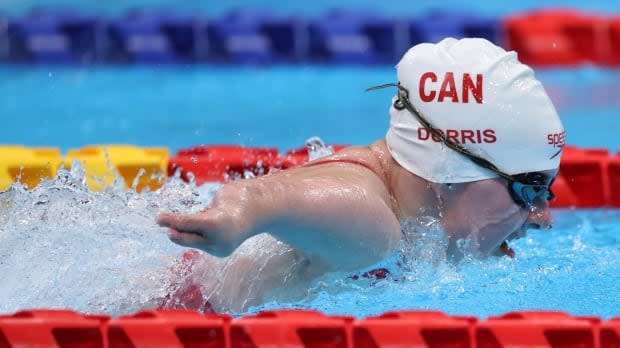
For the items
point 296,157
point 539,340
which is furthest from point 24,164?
point 539,340

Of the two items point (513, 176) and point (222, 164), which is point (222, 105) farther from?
point (513, 176)

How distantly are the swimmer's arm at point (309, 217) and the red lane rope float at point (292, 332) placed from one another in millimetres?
181

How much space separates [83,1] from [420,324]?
6232 mm

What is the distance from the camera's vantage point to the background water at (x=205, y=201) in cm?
261

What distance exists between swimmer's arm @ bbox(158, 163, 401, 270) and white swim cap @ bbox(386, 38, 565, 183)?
15 centimetres

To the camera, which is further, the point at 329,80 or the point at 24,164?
the point at 329,80

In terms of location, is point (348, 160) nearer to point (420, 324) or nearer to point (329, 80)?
point (420, 324)

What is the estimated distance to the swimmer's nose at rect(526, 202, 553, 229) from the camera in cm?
259

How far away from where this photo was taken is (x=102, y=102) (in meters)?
5.59

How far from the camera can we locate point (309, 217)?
218 centimetres

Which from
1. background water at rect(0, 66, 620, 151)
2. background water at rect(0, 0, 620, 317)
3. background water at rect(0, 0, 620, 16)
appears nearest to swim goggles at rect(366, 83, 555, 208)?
background water at rect(0, 0, 620, 317)

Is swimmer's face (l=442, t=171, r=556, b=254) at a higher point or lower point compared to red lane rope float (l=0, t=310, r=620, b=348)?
higher

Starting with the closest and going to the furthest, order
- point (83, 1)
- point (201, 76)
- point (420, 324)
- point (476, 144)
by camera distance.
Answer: point (420, 324)
point (476, 144)
point (201, 76)
point (83, 1)

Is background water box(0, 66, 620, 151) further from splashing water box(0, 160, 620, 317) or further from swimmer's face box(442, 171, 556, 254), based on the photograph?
swimmer's face box(442, 171, 556, 254)
